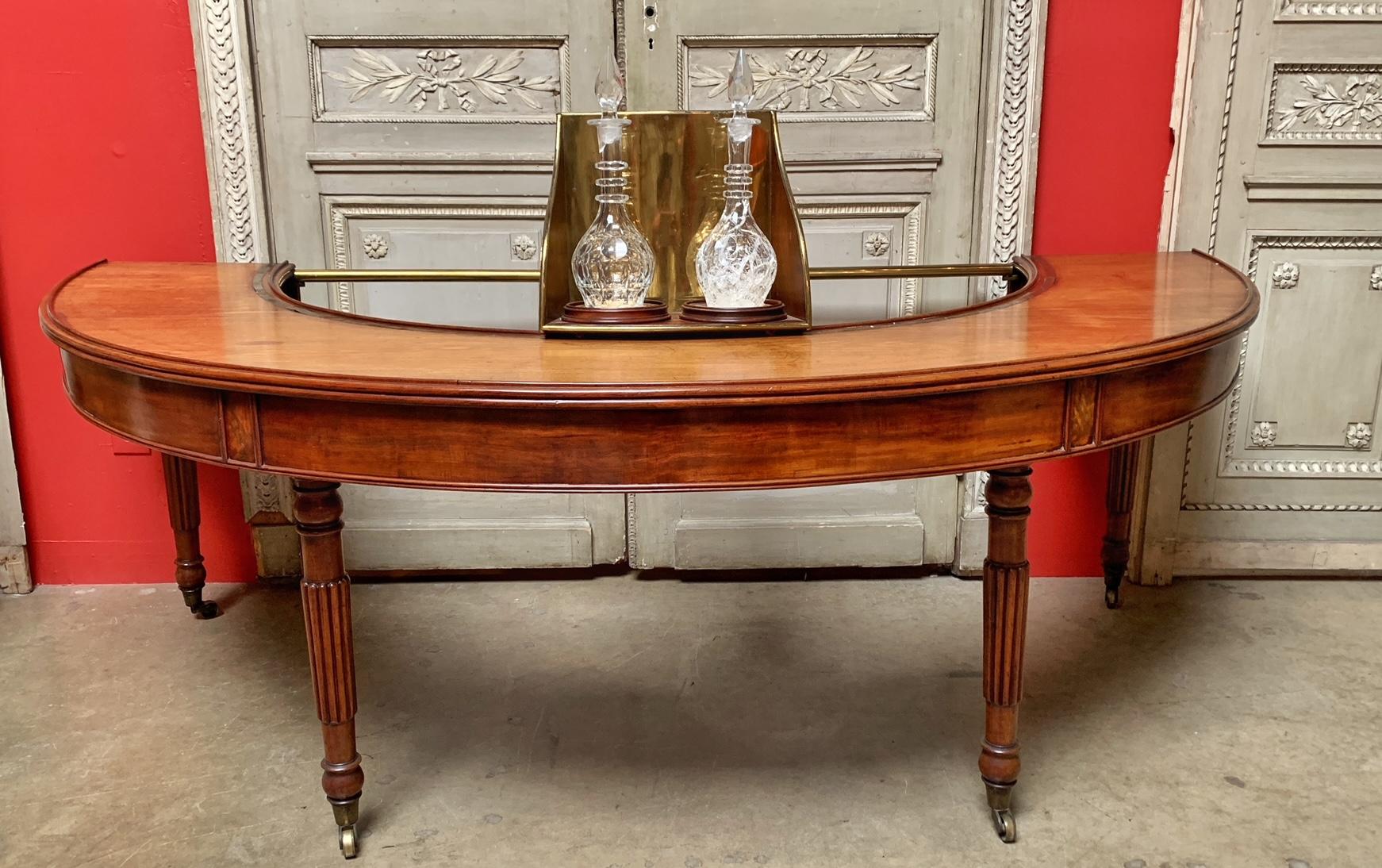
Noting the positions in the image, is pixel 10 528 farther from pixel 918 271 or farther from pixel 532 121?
pixel 918 271

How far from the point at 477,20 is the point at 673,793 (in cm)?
195

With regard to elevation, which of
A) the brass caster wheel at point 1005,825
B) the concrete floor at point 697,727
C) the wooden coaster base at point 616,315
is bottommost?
the concrete floor at point 697,727

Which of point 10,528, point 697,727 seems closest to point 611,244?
point 697,727

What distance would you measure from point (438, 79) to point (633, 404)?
5.78ft

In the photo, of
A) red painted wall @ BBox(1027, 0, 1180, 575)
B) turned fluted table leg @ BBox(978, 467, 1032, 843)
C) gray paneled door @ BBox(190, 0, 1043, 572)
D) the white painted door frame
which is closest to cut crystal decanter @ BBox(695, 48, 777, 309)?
turned fluted table leg @ BBox(978, 467, 1032, 843)

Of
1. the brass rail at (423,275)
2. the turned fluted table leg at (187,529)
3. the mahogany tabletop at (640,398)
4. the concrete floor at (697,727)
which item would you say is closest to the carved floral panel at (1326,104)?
the concrete floor at (697,727)

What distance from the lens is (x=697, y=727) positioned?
224 centimetres

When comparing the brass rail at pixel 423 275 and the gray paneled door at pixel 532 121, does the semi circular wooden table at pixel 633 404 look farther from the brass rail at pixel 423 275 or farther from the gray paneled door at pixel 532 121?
the gray paneled door at pixel 532 121

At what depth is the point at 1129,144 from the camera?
276 cm

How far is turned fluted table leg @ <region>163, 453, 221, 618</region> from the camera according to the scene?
264 cm

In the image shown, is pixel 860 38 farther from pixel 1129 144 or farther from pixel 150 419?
pixel 150 419

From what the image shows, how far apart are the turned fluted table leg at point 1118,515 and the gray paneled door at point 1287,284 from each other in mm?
231

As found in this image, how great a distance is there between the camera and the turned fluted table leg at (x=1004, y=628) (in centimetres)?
171

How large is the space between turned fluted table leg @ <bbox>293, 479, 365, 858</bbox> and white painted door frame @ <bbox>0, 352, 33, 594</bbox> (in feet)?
5.59
